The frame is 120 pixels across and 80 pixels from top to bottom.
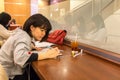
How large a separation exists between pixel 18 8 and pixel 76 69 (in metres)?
5.30

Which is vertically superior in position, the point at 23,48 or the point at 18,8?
the point at 18,8

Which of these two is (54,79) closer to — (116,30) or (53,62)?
(53,62)

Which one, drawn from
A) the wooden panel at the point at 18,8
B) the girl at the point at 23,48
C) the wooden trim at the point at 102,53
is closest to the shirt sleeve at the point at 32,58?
the girl at the point at 23,48

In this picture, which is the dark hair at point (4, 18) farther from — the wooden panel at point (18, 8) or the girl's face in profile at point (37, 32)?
the wooden panel at point (18, 8)

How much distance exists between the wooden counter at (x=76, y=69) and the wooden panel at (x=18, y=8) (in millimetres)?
4932

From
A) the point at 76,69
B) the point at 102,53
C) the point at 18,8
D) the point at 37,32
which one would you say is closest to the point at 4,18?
the point at 37,32

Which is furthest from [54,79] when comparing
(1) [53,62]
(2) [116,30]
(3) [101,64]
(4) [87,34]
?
(4) [87,34]

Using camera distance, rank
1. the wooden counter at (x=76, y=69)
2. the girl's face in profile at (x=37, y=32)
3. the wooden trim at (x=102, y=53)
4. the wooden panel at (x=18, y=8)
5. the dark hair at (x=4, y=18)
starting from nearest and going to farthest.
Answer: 1. the wooden counter at (x=76, y=69)
2. the wooden trim at (x=102, y=53)
3. the girl's face in profile at (x=37, y=32)
4. the dark hair at (x=4, y=18)
5. the wooden panel at (x=18, y=8)

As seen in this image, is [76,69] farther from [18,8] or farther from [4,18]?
[18,8]

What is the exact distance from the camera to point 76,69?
120 cm

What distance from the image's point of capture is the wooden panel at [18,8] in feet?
19.6

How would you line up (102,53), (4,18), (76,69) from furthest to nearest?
(4,18) < (102,53) < (76,69)

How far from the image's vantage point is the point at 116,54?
1390 mm

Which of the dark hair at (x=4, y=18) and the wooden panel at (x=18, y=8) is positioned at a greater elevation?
the wooden panel at (x=18, y=8)
